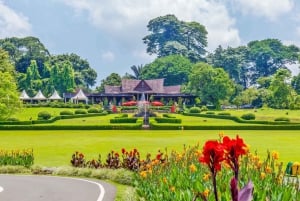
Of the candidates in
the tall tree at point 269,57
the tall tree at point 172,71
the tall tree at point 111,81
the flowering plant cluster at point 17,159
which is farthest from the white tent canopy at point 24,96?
the flowering plant cluster at point 17,159

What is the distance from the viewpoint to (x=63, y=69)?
9800 cm

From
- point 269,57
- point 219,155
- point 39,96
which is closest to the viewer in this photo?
point 219,155

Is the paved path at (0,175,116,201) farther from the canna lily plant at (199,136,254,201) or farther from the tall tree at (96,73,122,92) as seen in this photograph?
the tall tree at (96,73,122,92)

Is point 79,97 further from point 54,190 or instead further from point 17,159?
point 54,190

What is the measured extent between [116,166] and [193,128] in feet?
85.9

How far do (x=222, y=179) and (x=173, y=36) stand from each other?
122 meters

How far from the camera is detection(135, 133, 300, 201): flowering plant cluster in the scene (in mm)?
2479

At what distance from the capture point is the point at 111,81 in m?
105

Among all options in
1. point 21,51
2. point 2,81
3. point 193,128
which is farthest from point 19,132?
point 21,51

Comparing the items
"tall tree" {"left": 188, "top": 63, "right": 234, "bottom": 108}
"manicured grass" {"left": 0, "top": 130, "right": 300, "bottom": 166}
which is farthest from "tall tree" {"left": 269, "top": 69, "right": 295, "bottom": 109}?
"manicured grass" {"left": 0, "top": 130, "right": 300, "bottom": 166}

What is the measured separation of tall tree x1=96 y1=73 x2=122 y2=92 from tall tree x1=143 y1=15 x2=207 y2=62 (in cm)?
1999

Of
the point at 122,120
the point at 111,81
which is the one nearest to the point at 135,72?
the point at 111,81

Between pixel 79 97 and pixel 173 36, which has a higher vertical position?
pixel 173 36

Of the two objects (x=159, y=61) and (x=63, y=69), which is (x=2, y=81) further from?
(x=159, y=61)
